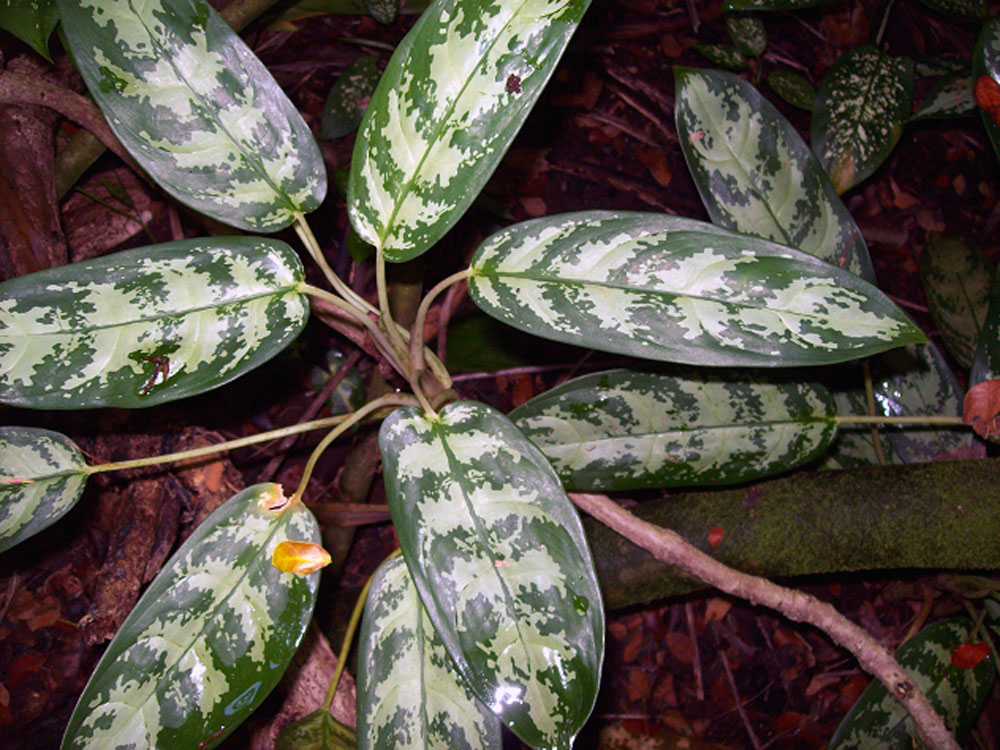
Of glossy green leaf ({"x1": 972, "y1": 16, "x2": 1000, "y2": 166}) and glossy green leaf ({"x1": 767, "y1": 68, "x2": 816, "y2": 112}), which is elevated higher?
glossy green leaf ({"x1": 972, "y1": 16, "x2": 1000, "y2": 166})

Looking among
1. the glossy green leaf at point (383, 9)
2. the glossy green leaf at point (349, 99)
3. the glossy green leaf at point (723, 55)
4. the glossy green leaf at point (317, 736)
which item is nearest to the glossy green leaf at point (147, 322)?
the glossy green leaf at point (317, 736)

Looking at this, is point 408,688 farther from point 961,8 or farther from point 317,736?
point 961,8

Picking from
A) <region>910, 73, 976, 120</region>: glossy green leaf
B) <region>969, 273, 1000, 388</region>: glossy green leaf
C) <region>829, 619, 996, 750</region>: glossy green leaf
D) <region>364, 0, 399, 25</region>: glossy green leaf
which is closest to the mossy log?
<region>969, 273, 1000, 388</region>: glossy green leaf

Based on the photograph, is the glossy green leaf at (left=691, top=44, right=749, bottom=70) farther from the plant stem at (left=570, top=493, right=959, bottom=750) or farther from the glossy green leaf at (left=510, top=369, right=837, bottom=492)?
the plant stem at (left=570, top=493, right=959, bottom=750)

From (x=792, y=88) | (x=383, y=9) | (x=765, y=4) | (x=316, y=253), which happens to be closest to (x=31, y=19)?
(x=316, y=253)

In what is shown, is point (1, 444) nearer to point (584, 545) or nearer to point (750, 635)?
point (584, 545)

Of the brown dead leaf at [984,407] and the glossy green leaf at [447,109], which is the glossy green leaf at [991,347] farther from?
the glossy green leaf at [447,109]
